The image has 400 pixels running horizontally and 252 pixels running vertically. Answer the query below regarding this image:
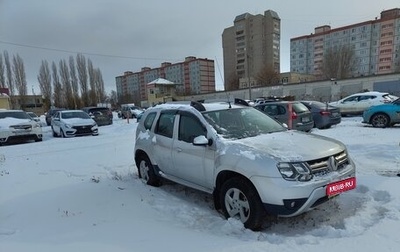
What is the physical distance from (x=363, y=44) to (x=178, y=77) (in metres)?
57.0

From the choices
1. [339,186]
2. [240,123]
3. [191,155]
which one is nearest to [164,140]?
[191,155]

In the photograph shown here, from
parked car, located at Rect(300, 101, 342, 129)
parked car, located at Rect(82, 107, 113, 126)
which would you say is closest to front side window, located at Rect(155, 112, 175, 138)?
parked car, located at Rect(300, 101, 342, 129)

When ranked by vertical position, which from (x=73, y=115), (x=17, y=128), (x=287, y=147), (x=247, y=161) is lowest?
(x=17, y=128)

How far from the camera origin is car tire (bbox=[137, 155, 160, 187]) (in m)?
5.68

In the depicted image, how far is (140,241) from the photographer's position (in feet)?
11.2

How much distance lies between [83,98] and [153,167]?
62.3 meters

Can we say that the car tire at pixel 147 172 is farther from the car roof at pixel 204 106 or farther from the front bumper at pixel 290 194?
the front bumper at pixel 290 194

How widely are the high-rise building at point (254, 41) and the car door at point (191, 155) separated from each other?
7649cm

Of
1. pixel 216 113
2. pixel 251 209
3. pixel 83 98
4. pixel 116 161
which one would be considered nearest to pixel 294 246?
pixel 251 209

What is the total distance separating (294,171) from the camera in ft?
11.2

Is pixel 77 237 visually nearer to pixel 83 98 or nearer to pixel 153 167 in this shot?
pixel 153 167

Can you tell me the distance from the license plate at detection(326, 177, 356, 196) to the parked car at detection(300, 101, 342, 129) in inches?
382

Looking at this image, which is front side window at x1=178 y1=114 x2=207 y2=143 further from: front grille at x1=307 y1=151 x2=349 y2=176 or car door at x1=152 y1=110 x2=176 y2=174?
front grille at x1=307 y1=151 x2=349 y2=176

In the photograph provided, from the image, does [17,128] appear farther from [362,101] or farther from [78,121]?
[362,101]
